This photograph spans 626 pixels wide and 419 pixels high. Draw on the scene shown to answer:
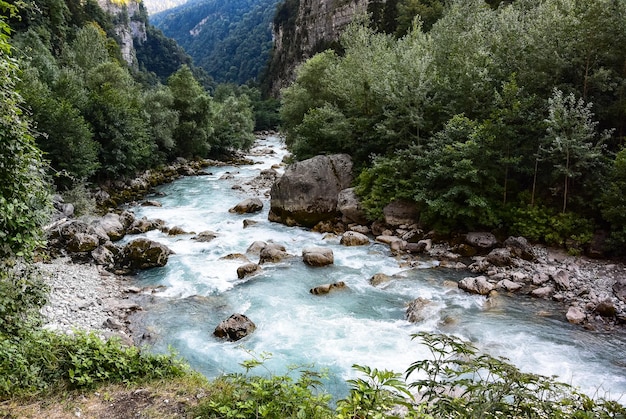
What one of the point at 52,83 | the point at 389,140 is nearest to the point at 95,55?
the point at 52,83

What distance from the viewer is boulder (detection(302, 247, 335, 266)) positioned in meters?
16.3

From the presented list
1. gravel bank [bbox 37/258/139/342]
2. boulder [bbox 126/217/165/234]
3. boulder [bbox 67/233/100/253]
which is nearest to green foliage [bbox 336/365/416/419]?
gravel bank [bbox 37/258/139/342]

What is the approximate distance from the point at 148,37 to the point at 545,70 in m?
148

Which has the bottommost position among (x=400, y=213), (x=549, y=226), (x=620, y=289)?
(x=620, y=289)

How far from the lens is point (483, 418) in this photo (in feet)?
11.3

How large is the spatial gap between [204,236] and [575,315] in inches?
628

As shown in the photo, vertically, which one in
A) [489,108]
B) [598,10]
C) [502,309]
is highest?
[598,10]

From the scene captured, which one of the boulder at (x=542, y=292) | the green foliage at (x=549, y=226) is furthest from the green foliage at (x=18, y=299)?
the green foliage at (x=549, y=226)

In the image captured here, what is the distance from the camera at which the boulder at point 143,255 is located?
54.6 feet

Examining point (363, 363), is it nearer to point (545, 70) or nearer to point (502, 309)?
point (502, 309)

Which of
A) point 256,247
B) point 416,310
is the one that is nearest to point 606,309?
point 416,310

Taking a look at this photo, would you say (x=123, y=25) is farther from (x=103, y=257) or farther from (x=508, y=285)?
(x=508, y=285)

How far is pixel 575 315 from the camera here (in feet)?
37.7

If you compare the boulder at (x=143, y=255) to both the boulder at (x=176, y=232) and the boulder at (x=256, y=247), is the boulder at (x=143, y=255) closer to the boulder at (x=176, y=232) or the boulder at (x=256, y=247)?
the boulder at (x=176, y=232)
